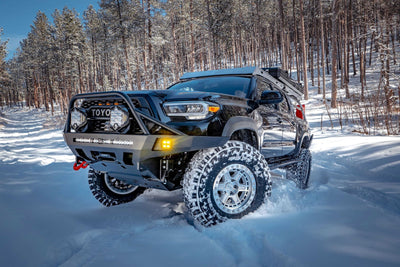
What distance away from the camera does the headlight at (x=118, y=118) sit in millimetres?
2211

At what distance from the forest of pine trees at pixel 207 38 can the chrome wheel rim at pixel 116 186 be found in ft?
26.4

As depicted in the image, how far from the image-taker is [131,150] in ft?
6.91

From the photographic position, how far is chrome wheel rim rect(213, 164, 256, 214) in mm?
2344

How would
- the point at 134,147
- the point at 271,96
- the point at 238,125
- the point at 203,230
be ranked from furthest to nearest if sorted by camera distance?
the point at 271,96, the point at 238,125, the point at 203,230, the point at 134,147

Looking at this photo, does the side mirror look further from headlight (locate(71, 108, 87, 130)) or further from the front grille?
headlight (locate(71, 108, 87, 130))

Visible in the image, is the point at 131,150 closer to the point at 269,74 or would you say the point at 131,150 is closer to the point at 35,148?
the point at 269,74

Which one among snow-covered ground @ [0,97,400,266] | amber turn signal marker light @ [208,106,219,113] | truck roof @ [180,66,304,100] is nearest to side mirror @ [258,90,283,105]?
truck roof @ [180,66,304,100]

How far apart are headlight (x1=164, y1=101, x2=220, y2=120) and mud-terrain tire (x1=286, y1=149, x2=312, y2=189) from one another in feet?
7.26

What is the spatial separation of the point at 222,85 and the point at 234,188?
1506mm

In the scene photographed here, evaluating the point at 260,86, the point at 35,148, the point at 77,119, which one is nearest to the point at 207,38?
the point at 35,148

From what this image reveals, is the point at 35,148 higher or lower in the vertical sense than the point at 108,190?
higher

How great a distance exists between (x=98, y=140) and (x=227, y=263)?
5.29 ft

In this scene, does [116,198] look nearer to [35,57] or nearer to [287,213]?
[287,213]

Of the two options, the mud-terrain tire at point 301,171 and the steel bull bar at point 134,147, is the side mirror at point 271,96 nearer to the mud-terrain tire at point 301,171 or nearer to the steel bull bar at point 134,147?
the steel bull bar at point 134,147
